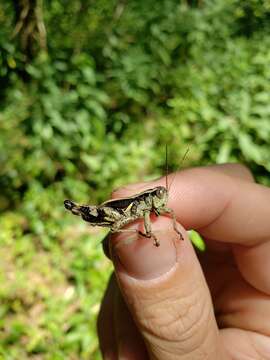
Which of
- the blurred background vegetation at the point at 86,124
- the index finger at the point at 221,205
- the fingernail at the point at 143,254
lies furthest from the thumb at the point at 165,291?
the blurred background vegetation at the point at 86,124

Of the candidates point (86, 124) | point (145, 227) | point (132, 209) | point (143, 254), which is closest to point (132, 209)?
point (132, 209)

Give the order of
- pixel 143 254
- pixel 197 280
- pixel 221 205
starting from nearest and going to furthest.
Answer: pixel 143 254, pixel 197 280, pixel 221 205

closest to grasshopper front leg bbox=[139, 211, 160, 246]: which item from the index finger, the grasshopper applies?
the grasshopper

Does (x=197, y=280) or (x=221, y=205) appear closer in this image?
(x=197, y=280)

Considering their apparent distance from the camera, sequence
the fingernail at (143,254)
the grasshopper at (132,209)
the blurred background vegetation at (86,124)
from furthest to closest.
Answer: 1. the blurred background vegetation at (86,124)
2. the grasshopper at (132,209)
3. the fingernail at (143,254)

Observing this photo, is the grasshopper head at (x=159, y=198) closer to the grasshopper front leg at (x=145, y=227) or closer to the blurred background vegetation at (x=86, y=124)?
the grasshopper front leg at (x=145, y=227)

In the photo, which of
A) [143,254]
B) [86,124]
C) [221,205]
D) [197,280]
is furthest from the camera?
[86,124]

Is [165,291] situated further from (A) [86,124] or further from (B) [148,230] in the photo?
(A) [86,124]
